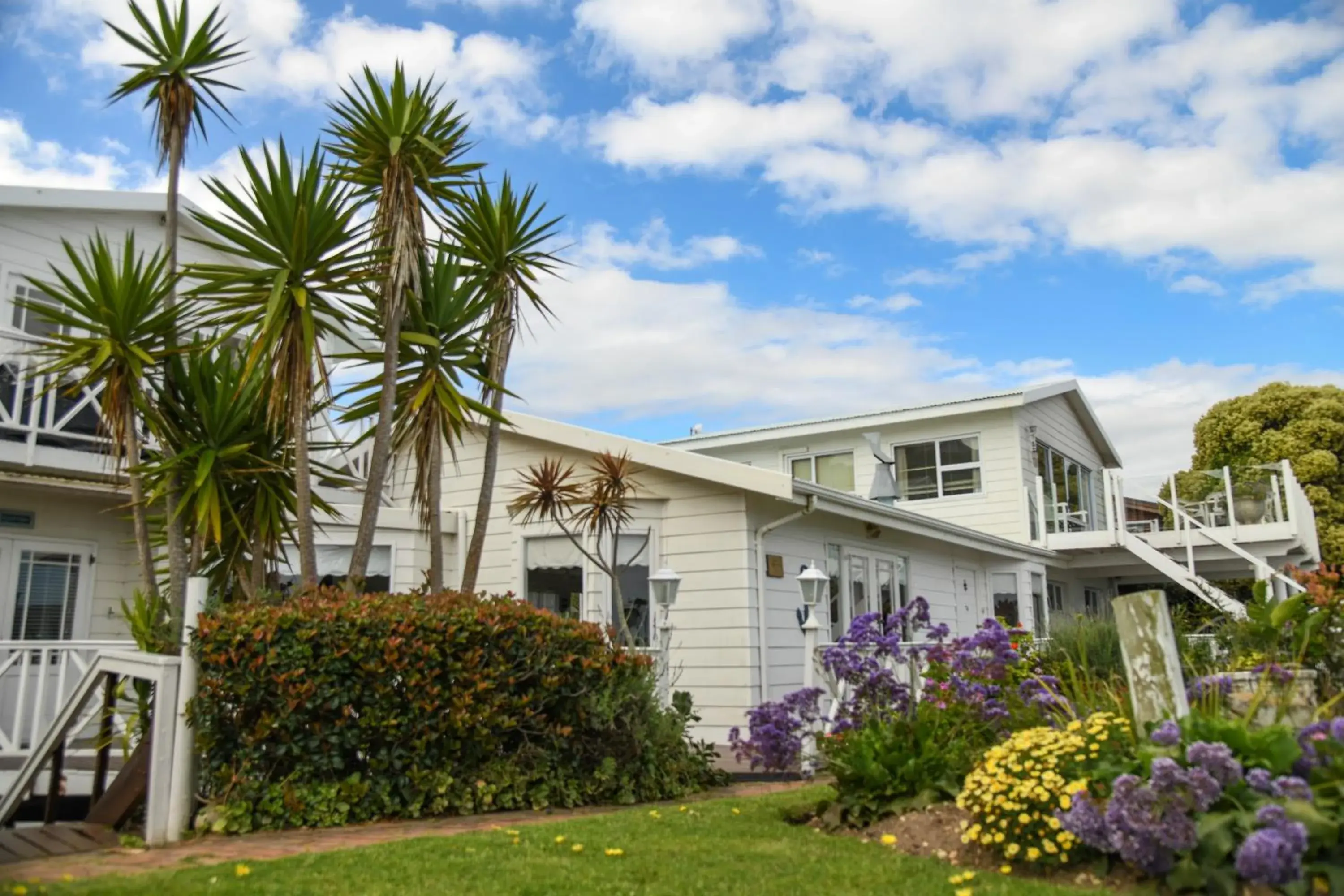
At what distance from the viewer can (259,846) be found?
6055 mm

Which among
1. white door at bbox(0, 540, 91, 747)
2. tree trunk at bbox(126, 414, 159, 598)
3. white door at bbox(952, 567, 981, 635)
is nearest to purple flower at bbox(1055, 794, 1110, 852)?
tree trunk at bbox(126, 414, 159, 598)

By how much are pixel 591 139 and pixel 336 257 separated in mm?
5374

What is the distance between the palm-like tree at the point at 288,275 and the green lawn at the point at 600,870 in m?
3.07

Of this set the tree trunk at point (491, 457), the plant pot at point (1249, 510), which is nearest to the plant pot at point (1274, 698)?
the tree trunk at point (491, 457)

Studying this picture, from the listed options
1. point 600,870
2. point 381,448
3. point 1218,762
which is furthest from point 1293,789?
point 381,448

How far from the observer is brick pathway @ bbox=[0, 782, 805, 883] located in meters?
5.54

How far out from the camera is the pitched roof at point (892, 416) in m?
19.2

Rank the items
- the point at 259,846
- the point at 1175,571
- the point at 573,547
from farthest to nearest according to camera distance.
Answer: the point at 1175,571 → the point at 573,547 → the point at 259,846

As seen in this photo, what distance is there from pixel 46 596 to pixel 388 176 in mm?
6557

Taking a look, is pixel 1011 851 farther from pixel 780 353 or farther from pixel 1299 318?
pixel 780 353

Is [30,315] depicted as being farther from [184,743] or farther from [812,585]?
[812,585]

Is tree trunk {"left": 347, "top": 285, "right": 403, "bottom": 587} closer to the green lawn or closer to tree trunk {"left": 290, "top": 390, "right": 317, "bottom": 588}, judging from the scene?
tree trunk {"left": 290, "top": 390, "right": 317, "bottom": 588}

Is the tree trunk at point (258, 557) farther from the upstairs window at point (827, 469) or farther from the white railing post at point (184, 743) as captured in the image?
the upstairs window at point (827, 469)

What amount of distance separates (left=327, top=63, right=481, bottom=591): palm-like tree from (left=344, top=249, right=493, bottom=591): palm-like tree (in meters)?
0.23
